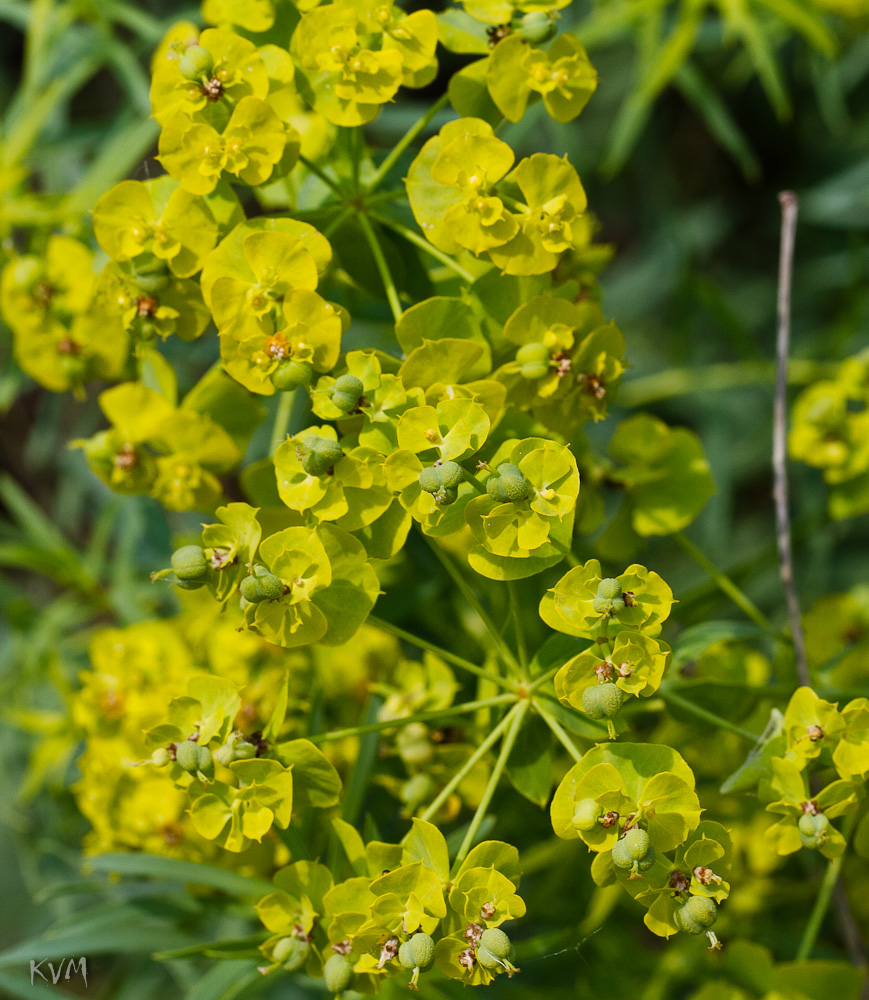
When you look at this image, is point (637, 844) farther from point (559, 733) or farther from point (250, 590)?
point (250, 590)

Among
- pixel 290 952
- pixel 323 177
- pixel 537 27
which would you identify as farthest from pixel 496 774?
pixel 537 27

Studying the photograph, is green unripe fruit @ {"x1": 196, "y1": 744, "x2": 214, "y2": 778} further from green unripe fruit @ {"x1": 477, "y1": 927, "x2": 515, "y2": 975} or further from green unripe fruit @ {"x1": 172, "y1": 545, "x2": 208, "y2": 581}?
green unripe fruit @ {"x1": 477, "y1": 927, "x2": 515, "y2": 975}

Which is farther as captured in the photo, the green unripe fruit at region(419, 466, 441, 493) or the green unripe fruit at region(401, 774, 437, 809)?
the green unripe fruit at region(401, 774, 437, 809)

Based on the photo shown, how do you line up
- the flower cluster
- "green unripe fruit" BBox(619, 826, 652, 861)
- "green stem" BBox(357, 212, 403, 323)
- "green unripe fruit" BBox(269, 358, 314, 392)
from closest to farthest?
"green unripe fruit" BBox(619, 826, 652, 861) → "green unripe fruit" BBox(269, 358, 314, 392) → "green stem" BBox(357, 212, 403, 323) → the flower cluster

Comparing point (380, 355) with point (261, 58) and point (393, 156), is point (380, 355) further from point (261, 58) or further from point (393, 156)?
point (261, 58)

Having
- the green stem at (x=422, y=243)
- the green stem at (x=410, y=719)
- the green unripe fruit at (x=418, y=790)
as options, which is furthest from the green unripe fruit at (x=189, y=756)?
the green stem at (x=422, y=243)

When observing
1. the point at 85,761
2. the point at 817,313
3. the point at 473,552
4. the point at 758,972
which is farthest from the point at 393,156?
the point at 817,313

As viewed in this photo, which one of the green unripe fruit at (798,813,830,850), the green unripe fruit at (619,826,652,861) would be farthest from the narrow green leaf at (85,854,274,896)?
the green unripe fruit at (798,813,830,850)
